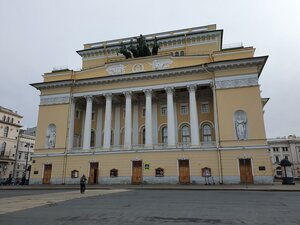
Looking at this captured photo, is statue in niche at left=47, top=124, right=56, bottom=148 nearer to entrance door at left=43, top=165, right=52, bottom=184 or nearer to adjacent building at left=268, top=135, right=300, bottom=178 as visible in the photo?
entrance door at left=43, top=165, right=52, bottom=184

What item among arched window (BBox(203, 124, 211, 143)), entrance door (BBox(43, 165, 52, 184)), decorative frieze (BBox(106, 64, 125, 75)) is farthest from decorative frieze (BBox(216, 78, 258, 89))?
entrance door (BBox(43, 165, 52, 184))

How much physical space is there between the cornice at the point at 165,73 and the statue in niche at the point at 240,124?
550 centimetres

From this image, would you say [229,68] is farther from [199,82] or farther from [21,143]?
[21,143]

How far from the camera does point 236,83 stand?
28328 mm

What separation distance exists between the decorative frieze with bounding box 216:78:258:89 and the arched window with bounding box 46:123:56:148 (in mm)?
22773

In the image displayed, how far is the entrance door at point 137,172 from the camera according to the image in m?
29.0

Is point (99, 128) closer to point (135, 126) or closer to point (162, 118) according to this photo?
point (135, 126)

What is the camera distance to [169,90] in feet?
102

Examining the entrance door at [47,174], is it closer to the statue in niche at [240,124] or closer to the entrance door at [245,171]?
the entrance door at [245,171]

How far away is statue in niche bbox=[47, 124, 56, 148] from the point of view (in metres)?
33.4

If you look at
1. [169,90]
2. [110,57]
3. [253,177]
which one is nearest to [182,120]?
[169,90]

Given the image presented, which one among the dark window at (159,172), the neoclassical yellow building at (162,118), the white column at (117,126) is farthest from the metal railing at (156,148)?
the white column at (117,126)

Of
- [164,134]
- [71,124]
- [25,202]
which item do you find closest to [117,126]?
[71,124]

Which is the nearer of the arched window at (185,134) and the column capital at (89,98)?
the arched window at (185,134)
